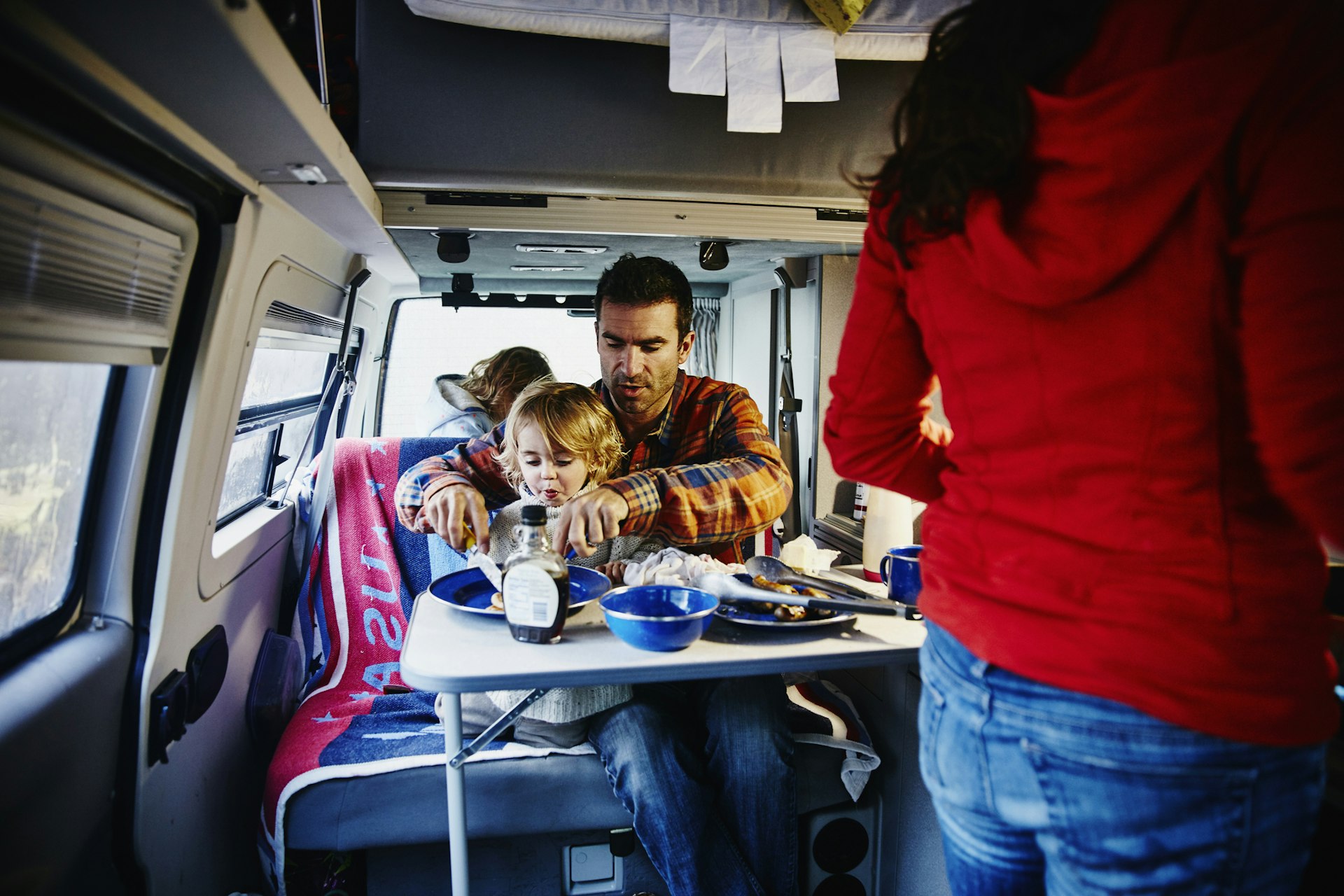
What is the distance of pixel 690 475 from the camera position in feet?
6.88

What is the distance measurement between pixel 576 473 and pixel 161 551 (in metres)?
1.00

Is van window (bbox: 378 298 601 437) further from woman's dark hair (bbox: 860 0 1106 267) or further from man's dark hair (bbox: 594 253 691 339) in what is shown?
woman's dark hair (bbox: 860 0 1106 267)

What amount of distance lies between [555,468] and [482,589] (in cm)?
47

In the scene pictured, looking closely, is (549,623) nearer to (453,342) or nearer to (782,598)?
(782,598)

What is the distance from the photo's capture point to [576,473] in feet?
7.36

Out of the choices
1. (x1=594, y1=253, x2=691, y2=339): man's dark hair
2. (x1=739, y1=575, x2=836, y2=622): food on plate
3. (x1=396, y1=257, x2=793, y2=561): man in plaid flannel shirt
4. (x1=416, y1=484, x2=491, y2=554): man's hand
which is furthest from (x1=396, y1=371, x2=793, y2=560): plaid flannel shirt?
(x1=739, y1=575, x2=836, y2=622): food on plate

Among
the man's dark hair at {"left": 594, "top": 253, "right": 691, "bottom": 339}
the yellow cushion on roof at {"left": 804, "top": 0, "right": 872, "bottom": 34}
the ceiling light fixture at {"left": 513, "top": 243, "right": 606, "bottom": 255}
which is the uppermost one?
the yellow cushion on roof at {"left": 804, "top": 0, "right": 872, "bottom": 34}

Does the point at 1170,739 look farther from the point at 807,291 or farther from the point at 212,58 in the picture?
the point at 807,291

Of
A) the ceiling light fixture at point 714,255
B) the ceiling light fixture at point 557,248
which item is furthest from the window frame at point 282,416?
the ceiling light fixture at point 714,255

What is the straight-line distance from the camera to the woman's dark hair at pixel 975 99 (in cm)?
81

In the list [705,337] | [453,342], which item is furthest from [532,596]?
[705,337]

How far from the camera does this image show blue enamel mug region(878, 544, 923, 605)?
175 cm

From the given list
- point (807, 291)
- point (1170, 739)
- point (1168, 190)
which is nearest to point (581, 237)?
point (807, 291)

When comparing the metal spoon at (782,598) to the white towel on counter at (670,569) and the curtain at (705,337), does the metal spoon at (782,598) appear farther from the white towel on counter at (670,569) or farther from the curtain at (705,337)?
the curtain at (705,337)
